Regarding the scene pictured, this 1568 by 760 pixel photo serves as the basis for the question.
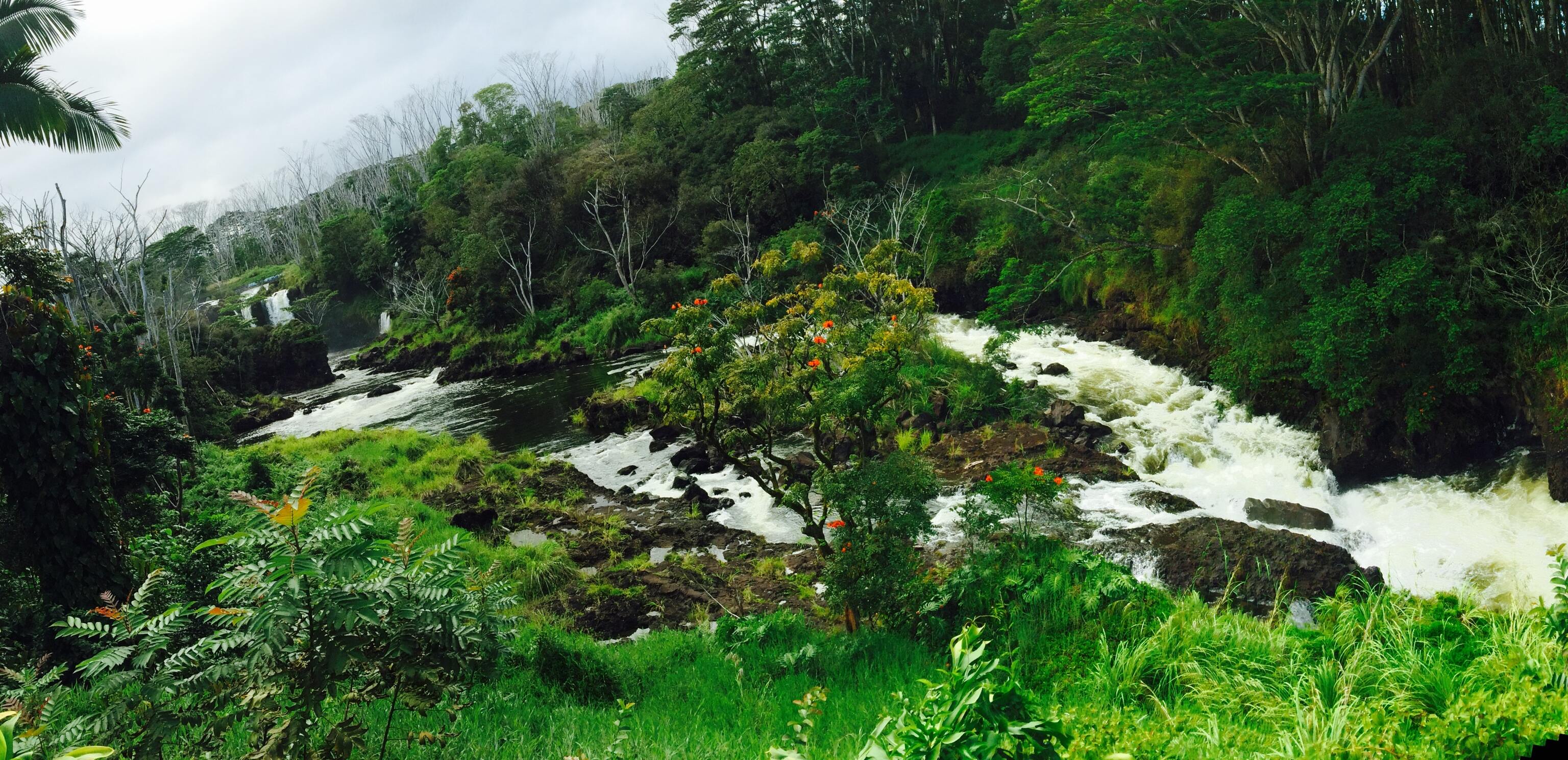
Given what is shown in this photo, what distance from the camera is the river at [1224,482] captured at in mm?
9125

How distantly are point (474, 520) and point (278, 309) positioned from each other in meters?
51.8

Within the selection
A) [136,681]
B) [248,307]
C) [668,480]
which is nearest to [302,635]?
[136,681]

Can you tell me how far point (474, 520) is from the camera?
503 inches

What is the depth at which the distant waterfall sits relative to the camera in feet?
174

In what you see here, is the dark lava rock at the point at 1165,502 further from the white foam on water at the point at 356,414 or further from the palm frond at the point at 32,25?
the white foam on water at the point at 356,414

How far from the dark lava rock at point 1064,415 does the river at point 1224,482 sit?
23.2 inches

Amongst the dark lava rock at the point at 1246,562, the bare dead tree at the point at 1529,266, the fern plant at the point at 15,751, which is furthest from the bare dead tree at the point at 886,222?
the fern plant at the point at 15,751

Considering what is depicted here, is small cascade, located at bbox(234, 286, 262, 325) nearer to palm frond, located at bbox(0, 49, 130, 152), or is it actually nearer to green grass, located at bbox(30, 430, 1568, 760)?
palm frond, located at bbox(0, 49, 130, 152)

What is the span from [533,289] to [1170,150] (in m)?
28.8

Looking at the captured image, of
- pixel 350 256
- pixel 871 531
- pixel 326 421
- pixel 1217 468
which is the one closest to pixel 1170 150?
pixel 1217 468

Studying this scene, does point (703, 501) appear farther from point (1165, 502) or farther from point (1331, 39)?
point (1331, 39)

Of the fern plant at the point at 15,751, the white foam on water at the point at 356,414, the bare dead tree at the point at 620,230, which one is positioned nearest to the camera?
the fern plant at the point at 15,751

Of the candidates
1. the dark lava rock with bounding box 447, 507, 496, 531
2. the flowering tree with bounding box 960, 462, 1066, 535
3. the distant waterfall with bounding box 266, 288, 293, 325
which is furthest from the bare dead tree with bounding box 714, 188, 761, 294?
the distant waterfall with bounding box 266, 288, 293, 325

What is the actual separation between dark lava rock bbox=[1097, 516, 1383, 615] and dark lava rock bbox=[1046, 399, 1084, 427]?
198 inches
